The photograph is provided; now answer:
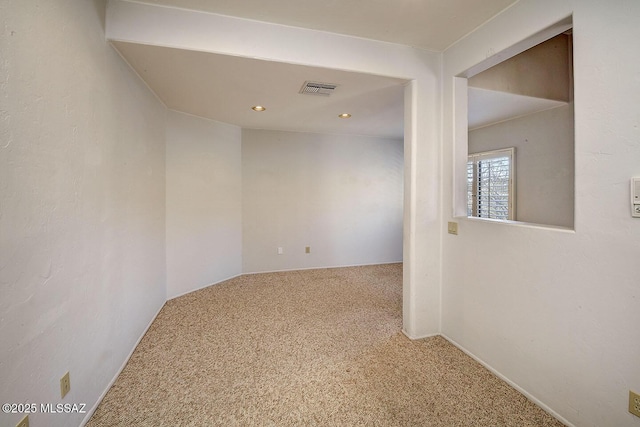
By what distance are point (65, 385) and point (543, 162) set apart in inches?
196

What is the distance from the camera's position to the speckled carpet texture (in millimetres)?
1486

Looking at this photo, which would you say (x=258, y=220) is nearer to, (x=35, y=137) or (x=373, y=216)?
(x=373, y=216)

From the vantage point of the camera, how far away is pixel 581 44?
1.35 meters

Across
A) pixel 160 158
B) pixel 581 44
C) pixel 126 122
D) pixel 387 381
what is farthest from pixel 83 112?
pixel 581 44

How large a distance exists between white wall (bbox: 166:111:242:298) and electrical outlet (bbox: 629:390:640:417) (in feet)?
12.7

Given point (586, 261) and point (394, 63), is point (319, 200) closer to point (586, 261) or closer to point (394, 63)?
point (394, 63)

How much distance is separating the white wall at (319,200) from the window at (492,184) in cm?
127

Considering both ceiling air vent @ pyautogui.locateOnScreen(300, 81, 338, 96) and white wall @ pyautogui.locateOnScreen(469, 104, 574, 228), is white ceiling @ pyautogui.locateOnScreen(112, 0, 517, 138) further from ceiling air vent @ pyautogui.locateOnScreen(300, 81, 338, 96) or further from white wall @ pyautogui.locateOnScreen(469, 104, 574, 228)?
white wall @ pyautogui.locateOnScreen(469, 104, 574, 228)

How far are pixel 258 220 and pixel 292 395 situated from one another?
302 cm

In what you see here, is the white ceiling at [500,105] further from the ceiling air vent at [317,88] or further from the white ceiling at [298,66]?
the ceiling air vent at [317,88]

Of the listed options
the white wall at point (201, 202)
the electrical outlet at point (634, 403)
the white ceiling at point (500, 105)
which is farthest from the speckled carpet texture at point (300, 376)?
the white ceiling at point (500, 105)

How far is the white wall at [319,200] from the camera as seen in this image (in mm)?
4316

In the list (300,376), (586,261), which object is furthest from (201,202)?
(586,261)

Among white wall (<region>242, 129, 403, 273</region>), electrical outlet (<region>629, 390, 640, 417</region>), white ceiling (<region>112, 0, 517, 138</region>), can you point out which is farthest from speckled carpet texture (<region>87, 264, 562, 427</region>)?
white ceiling (<region>112, 0, 517, 138</region>)
